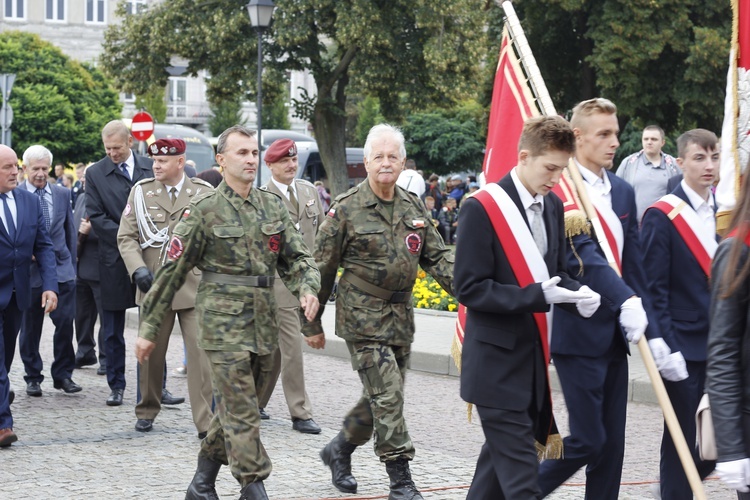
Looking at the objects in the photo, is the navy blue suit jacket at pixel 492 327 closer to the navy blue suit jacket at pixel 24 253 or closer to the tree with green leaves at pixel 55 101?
the navy blue suit jacket at pixel 24 253

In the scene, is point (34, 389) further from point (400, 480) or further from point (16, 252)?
point (400, 480)

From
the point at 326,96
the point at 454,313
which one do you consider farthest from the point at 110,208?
the point at 326,96

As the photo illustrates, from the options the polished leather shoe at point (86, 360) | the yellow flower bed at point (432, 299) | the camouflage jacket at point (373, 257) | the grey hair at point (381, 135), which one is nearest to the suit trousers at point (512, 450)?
the camouflage jacket at point (373, 257)

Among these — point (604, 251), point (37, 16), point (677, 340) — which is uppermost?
point (37, 16)

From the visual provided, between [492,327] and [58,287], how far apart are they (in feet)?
20.7

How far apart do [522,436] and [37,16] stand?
74.4 metres

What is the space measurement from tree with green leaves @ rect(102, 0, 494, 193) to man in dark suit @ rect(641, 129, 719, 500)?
79.8 feet

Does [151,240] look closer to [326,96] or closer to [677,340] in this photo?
[677,340]

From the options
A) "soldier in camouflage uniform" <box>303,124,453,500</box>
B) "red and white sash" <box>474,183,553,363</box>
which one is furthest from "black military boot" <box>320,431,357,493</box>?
"red and white sash" <box>474,183,553,363</box>

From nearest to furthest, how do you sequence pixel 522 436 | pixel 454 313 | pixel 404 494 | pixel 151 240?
pixel 522 436 < pixel 404 494 < pixel 151 240 < pixel 454 313

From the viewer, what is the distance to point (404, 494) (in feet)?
20.1

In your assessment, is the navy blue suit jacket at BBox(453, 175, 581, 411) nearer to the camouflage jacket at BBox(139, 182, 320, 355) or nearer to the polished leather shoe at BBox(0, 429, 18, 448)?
the camouflage jacket at BBox(139, 182, 320, 355)

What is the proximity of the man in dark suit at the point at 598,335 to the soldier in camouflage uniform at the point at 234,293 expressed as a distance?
1347 millimetres

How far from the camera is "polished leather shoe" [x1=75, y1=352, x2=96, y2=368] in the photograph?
11.4 metres
